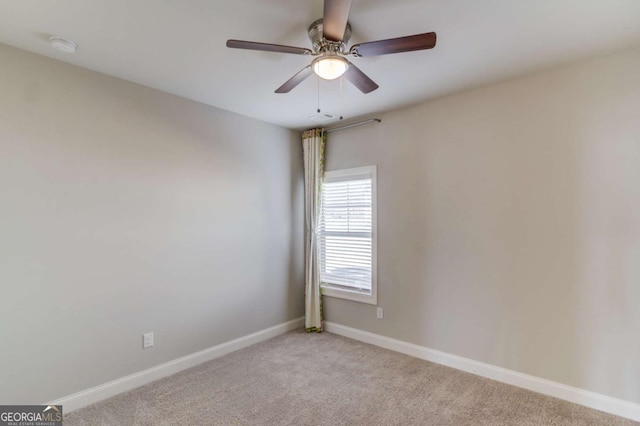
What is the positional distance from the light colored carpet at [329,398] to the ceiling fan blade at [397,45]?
8.09 ft

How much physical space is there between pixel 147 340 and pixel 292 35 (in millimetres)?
2821

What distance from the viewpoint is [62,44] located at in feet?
7.24

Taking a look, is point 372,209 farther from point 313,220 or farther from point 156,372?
point 156,372

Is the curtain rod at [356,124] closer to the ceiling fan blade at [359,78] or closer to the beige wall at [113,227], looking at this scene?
the beige wall at [113,227]

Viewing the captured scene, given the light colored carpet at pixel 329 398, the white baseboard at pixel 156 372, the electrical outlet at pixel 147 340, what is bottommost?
the light colored carpet at pixel 329 398

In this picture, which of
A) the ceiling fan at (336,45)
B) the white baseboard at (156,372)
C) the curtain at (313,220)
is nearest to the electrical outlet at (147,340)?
the white baseboard at (156,372)

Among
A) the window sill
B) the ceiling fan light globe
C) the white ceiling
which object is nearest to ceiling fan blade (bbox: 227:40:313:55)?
the ceiling fan light globe

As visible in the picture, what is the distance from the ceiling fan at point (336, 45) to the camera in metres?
1.63

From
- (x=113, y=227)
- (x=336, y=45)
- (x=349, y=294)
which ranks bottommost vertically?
(x=349, y=294)

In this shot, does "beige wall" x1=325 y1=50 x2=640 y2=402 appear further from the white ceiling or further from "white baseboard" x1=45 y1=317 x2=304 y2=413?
"white baseboard" x1=45 y1=317 x2=304 y2=413

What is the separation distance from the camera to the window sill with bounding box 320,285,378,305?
150 inches

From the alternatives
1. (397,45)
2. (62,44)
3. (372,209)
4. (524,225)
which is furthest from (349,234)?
(62,44)

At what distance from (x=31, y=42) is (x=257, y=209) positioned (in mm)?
2383

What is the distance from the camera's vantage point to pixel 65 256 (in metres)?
2.49
